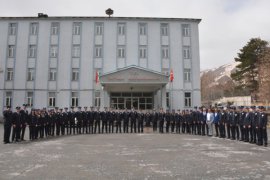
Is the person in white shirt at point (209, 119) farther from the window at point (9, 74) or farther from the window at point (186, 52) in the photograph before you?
the window at point (9, 74)

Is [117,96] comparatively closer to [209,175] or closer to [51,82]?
[51,82]

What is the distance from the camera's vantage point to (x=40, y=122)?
1448 centimetres

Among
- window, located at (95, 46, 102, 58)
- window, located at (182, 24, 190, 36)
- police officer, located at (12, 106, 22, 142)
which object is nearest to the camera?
police officer, located at (12, 106, 22, 142)

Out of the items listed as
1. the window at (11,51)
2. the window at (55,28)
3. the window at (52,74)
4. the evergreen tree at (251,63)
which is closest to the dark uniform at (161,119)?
the window at (52,74)

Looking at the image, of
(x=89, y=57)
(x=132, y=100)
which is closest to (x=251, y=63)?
(x=132, y=100)

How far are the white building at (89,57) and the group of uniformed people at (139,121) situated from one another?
1271cm

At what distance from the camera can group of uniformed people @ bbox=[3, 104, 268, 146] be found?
40.7ft

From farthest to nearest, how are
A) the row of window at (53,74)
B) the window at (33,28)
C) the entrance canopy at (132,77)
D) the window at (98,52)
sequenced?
the window at (33,28)
the window at (98,52)
the row of window at (53,74)
the entrance canopy at (132,77)

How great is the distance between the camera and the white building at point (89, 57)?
31.2 metres

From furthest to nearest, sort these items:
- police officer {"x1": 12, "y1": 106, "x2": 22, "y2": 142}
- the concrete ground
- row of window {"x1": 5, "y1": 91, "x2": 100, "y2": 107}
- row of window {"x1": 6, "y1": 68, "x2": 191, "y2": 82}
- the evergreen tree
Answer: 1. the evergreen tree
2. row of window {"x1": 6, "y1": 68, "x2": 191, "y2": 82}
3. row of window {"x1": 5, "y1": 91, "x2": 100, "y2": 107}
4. police officer {"x1": 12, "y1": 106, "x2": 22, "y2": 142}
5. the concrete ground

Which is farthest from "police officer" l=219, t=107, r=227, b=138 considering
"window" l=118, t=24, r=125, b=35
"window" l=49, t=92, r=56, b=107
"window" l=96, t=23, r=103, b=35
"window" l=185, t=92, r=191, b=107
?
"window" l=49, t=92, r=56, b=107

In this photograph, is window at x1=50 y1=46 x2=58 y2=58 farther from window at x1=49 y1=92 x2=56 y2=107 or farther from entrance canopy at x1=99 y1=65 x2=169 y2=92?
entrance canopy at x1=99 y1=65 x2=169 y2=92

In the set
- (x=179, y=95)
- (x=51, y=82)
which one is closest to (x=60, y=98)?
(x=51, y=82)

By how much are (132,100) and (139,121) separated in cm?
1282
